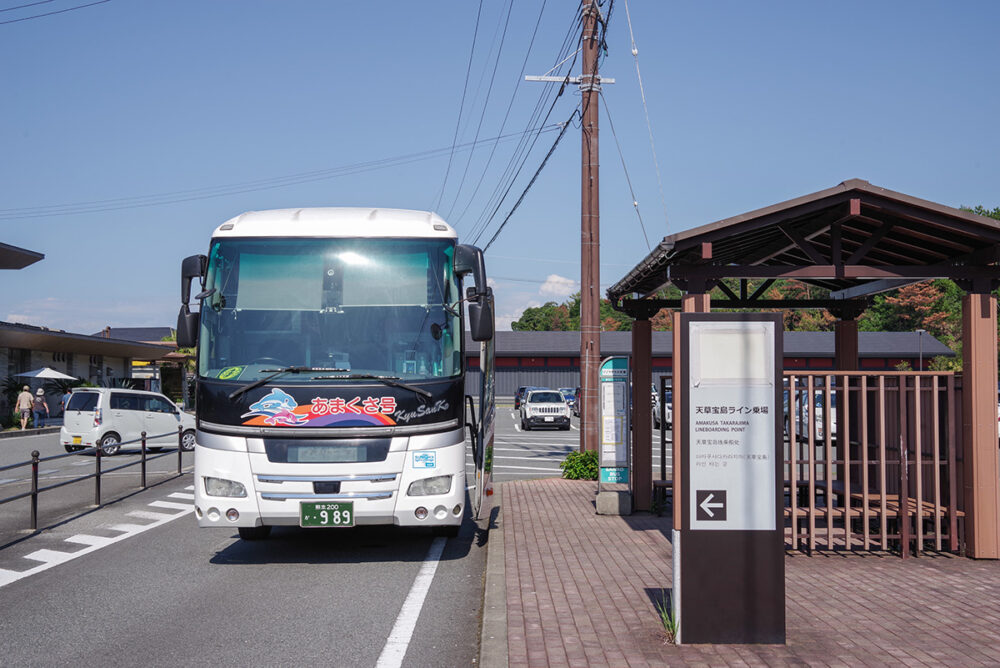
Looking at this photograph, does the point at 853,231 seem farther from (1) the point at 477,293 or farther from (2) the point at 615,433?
(1) the point at 477,293

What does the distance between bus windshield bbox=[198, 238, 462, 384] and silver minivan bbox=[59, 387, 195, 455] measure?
13976 millimetres

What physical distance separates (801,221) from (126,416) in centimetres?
1916

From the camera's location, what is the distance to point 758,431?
5.94m

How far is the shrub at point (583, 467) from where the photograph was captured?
51.5 ft

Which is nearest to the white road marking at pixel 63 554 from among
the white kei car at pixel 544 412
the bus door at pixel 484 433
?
the bus door at pixel 484 433

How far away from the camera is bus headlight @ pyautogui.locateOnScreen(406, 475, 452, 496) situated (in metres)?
8.61

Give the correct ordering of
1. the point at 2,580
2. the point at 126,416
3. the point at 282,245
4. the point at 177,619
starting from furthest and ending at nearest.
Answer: the point at 126,416
the point at 282,245
the point at 2,580
the point at 177,619

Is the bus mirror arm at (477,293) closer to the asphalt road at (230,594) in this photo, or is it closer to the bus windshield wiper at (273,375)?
the bus windshield wiper at (273,375)

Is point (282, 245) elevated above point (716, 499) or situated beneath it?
elevated above

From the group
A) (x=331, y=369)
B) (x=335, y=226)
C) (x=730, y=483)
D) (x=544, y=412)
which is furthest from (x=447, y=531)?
(x=544, y=412)

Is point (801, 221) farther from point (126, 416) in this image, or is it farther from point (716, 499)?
point (126, 416)

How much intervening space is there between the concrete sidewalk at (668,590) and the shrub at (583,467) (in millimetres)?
5128

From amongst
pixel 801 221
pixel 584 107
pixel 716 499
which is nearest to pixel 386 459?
pixel 716 499

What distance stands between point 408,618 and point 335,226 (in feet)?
13.3
